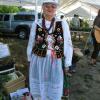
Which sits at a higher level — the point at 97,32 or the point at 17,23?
the point at 97,32

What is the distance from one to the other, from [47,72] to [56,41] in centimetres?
46

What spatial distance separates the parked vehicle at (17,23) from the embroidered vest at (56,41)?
1575 cm

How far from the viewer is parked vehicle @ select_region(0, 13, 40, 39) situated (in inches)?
830

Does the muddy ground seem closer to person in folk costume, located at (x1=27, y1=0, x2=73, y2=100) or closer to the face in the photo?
person in folk costume, located at (x1=27, y1=0, x2=73, y2=100)

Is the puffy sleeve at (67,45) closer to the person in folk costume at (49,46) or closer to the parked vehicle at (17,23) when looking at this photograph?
the person in folk costume at (49,46)

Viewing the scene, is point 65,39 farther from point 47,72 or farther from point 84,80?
point 84,80

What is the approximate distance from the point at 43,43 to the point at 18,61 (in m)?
6.23

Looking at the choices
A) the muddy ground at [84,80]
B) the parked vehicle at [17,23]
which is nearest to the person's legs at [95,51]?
the muddy ground at [84,80]

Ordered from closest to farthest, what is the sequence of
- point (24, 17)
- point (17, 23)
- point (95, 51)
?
point (95, 51), point (17, 23), point (24, 17)

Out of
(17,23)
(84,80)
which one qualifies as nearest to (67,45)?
(84,80)


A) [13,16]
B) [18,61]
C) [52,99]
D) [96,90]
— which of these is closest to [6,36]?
[13,16]

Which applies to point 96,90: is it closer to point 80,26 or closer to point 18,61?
point 18,61

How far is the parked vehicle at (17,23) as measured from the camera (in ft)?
69.2

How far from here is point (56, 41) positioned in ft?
17.0
